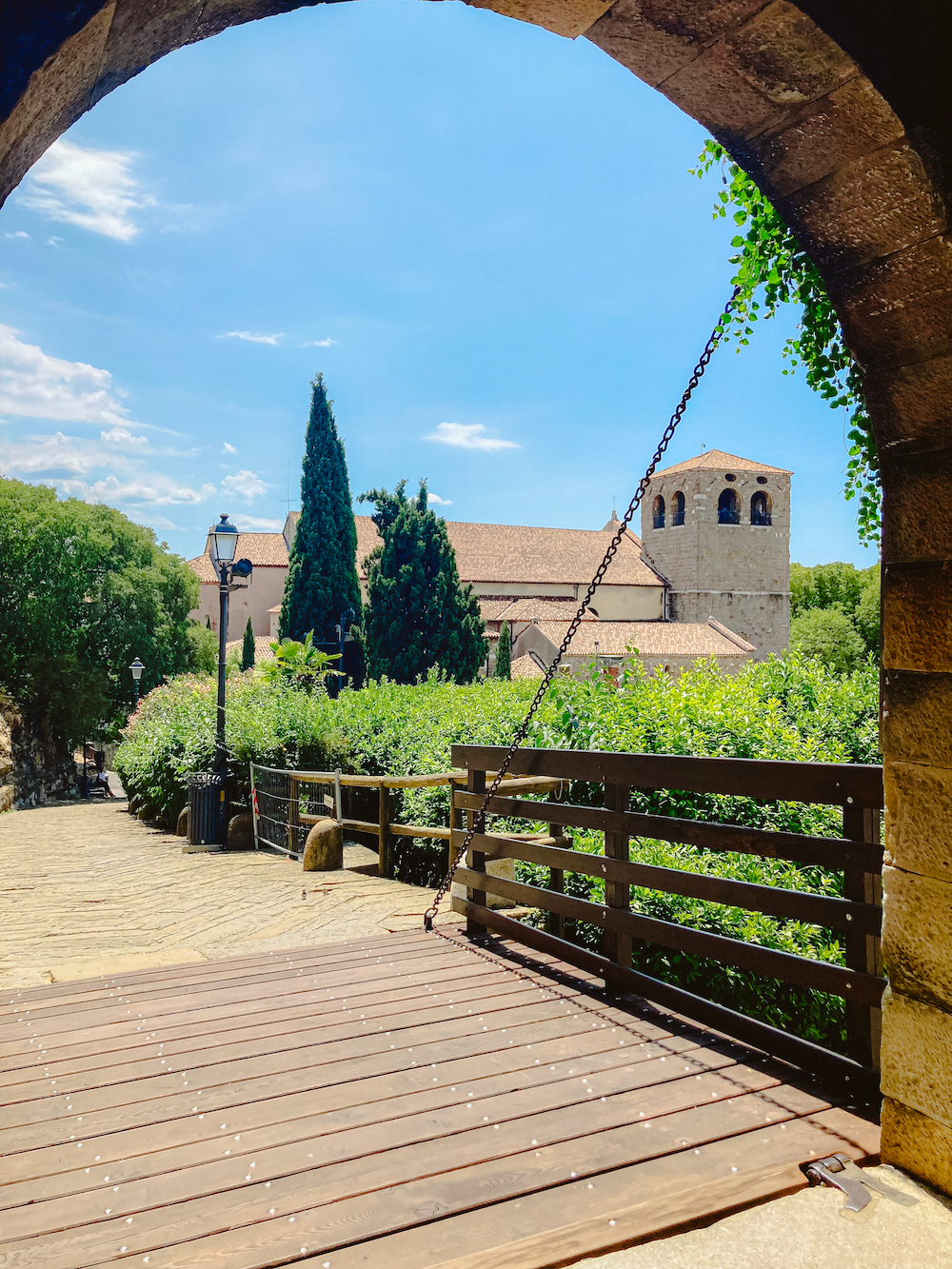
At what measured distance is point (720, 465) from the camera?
49.0 meters

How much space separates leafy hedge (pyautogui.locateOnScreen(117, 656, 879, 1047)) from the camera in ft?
13.8

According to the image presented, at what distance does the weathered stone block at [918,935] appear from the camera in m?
2.11

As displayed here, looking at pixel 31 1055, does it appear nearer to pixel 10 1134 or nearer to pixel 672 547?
pixel 10 1134

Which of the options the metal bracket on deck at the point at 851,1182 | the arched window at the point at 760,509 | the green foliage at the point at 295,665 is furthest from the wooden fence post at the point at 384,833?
the arched window at the point at 760,509

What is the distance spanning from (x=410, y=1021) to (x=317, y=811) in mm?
6342

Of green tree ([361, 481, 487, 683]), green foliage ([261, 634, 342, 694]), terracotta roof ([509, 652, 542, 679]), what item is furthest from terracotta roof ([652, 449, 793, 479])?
green foliage ([261, 634, 342, 694])

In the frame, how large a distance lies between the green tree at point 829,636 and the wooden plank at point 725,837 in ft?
153

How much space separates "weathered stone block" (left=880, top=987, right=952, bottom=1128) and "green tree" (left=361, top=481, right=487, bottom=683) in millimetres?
28066

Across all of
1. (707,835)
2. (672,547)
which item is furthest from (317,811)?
(672,547)

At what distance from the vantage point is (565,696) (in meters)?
6.45

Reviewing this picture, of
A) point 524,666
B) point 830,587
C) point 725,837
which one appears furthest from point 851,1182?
point 830,587

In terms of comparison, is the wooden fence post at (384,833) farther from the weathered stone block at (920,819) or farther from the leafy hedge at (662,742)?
the weathered stone block at (920,819)

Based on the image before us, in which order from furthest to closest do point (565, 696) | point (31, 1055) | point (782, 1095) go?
point (565, 696), point (31, 1055), point (782, 1095)

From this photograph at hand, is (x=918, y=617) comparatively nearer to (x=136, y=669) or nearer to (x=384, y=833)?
(x=384, y=833)
